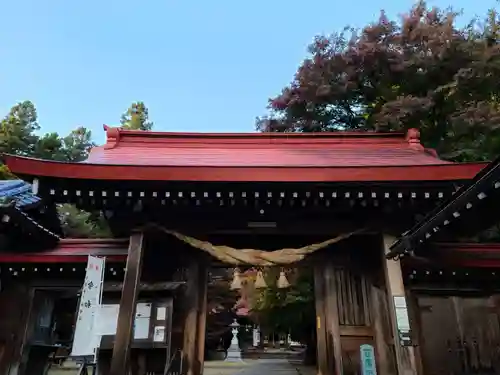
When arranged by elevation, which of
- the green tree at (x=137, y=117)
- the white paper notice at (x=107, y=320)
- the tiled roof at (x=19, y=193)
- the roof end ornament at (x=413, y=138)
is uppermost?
the green tree at (x=137, y=117)

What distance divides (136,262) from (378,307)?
3931 mm

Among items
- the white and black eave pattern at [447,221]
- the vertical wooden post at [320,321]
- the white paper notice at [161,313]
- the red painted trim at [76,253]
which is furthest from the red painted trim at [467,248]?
the red painted trim at [76,253]

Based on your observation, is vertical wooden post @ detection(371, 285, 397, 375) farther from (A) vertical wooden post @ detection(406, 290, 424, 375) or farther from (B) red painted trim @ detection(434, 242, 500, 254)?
(B) red painted trim @ detection(434, 242, 500, 254)

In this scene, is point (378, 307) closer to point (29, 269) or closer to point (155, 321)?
point (155, 321)

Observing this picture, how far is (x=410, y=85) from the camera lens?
15.9 m

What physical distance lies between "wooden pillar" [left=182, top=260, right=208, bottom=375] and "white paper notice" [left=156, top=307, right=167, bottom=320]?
1.15 ft

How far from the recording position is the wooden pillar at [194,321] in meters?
6.44

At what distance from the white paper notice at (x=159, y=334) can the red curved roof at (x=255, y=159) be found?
258cm

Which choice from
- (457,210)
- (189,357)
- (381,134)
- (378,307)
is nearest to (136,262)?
(189,357)

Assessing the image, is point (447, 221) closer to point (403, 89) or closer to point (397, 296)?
point (397, 296)

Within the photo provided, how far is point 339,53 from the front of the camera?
659 inches

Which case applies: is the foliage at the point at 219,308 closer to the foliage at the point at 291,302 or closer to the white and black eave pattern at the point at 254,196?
the foliage at the point at 291,302

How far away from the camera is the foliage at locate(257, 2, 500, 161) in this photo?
13172mm

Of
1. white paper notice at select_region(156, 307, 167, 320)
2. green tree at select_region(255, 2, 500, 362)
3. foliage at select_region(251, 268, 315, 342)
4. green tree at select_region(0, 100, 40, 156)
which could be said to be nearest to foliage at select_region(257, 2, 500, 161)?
green tree at select_region(255, 2, 500, 362)
